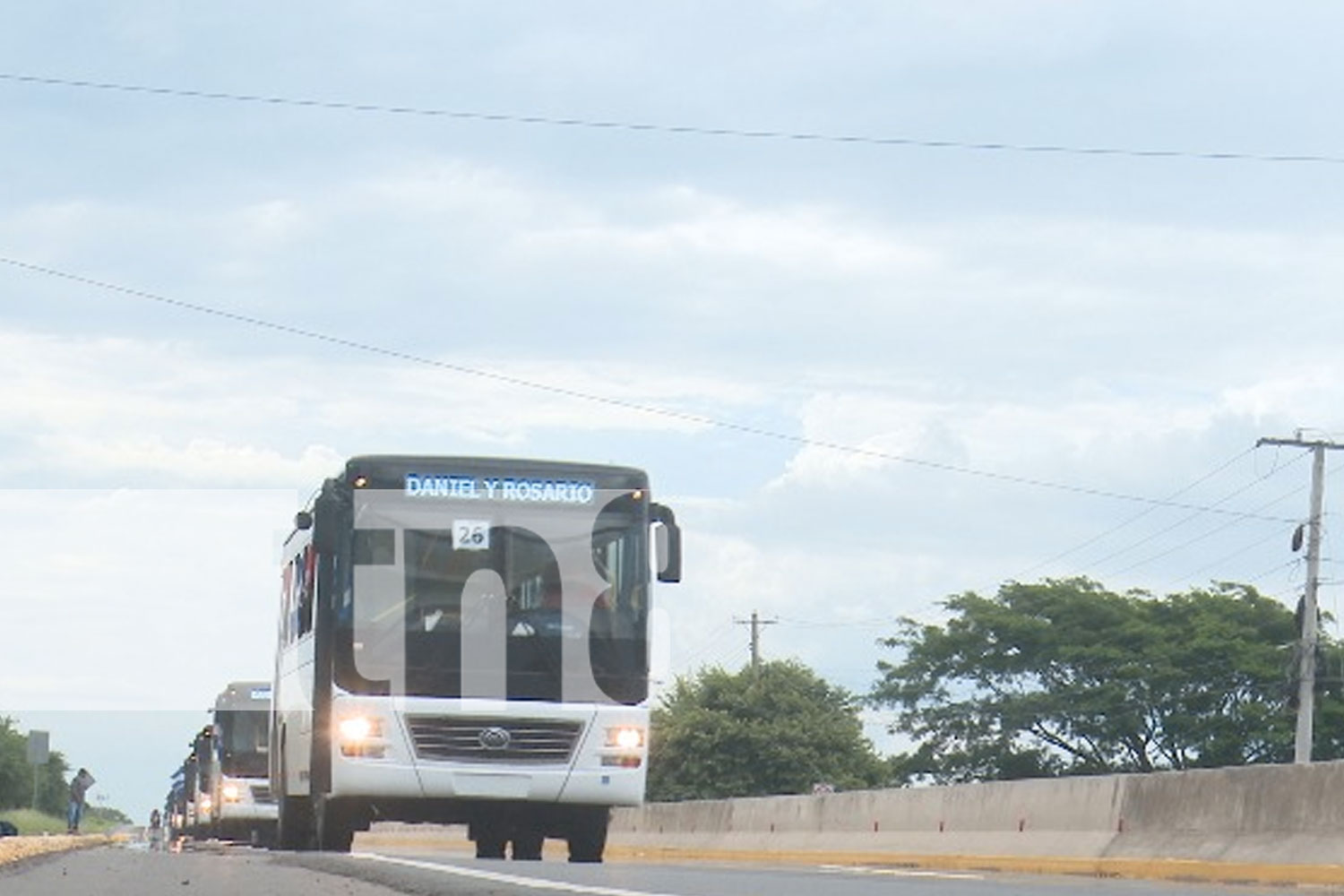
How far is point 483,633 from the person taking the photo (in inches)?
784

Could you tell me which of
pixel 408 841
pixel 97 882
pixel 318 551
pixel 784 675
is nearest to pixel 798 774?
pixel 784 675

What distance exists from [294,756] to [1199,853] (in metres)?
7.89

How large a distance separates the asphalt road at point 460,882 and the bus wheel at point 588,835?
2.58 m

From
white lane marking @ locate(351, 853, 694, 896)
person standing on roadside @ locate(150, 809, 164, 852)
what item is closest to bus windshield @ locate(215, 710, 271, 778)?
person standing on roadside @ locate(150, 809, 164, 852)

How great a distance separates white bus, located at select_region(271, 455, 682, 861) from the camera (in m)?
20.0

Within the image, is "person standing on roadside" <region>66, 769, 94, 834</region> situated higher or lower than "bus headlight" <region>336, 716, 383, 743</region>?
lower

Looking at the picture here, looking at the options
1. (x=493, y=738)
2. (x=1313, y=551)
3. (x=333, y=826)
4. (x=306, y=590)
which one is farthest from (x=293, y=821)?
(x=1313, y=551)

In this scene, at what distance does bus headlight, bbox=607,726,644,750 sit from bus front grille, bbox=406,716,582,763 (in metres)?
0.29

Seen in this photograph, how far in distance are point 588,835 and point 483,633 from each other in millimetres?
2759

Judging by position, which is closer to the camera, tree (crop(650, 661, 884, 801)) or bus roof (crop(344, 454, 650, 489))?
bus roof (crop(344, 454, 650, 489))

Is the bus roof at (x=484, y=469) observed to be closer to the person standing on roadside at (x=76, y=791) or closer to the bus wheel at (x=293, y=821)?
the bus wheel at (x=293, y=821)

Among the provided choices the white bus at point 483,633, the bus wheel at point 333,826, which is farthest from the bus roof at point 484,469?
the bus wheel at point 333,826

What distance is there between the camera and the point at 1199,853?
19.6m

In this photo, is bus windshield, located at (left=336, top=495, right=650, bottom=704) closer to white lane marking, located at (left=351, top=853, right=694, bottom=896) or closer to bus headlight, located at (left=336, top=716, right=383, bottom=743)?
bus headlight, located at (left=336, top=716, right=383, bottom=743)
